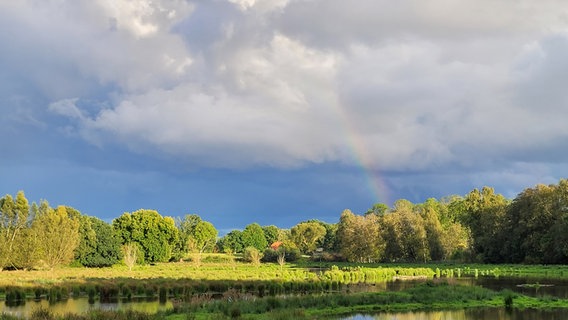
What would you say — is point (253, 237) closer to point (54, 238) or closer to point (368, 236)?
point (368, 236)

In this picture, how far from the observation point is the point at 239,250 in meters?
158

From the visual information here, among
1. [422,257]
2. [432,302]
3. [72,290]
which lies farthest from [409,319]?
[422,257]

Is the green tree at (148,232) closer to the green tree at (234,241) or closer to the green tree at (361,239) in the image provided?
the green tree at (361,239)

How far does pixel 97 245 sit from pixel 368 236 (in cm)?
4469

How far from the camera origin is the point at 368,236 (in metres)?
94.2

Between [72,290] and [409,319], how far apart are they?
2352 cm

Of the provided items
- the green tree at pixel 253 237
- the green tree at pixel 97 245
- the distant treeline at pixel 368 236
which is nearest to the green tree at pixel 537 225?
the distant treeline at pixel 368 236

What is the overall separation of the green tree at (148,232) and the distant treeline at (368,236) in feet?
0.58

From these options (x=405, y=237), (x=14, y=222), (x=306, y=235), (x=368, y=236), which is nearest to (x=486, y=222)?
(x=405, y=237)

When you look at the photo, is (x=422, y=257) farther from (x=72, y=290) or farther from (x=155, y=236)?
(x=72, y=290)

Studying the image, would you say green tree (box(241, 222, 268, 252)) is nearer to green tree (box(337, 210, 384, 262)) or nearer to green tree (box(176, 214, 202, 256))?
green tree (box(176, 214, 202, 256))

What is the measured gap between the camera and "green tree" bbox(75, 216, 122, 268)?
84438 mm

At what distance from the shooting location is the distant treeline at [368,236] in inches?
2589

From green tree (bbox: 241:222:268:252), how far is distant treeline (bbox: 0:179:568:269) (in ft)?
124
